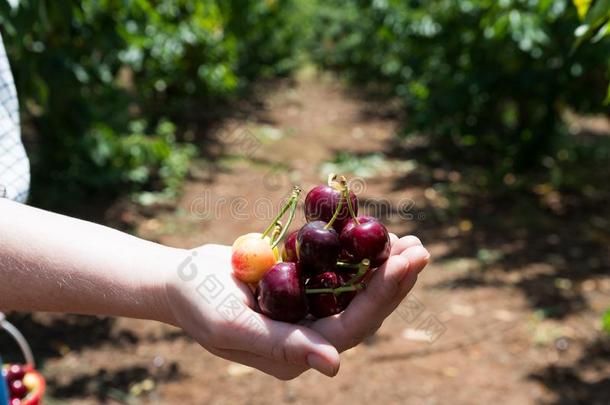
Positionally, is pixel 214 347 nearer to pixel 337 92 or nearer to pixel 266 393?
pixel 266 393

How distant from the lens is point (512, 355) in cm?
341

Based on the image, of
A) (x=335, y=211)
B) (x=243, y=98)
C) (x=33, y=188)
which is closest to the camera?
(x=335, y=211)

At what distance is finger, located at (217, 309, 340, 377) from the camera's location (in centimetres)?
121

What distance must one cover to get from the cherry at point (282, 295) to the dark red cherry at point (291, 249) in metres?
0.13

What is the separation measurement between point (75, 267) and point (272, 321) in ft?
1.32

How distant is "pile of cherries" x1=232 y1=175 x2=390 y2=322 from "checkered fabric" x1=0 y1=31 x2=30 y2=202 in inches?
20.3

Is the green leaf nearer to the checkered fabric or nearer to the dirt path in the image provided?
the checkered fabric

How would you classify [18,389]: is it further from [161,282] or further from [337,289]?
[337,289]

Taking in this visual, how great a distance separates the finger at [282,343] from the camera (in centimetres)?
121

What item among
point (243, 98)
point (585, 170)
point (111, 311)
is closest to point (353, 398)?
point (111, 311)

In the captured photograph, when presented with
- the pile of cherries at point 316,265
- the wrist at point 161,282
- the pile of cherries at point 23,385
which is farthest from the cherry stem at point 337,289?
the pile of cherries at point 23,385

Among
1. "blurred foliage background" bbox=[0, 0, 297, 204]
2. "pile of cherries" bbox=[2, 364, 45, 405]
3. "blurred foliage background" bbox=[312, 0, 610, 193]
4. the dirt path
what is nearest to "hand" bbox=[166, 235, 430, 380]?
"pile of cherries" bbox=[2, 364, 45, 405]

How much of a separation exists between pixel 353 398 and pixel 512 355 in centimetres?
93

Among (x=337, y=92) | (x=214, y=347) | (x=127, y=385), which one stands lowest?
(x=337, y=92)
